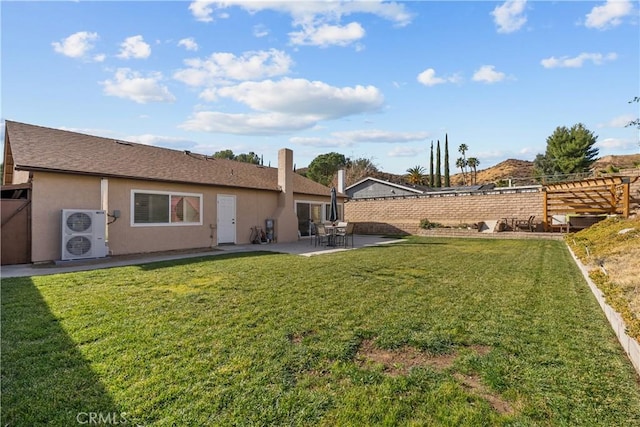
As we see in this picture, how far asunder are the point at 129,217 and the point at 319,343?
10267 mm

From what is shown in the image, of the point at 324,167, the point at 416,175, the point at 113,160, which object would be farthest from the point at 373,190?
the point at 113,160

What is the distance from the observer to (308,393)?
2719 millimetres

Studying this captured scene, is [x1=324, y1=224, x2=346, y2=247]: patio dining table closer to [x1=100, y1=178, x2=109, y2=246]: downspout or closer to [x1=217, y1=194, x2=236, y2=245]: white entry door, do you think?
[x1=217, y1=194, x2=236, y2=245]: white entry door

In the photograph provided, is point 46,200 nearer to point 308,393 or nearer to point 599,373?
point 308,393

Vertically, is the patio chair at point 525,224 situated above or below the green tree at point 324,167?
below

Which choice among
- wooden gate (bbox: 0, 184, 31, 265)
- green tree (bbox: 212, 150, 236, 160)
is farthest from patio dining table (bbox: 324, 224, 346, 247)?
green tree (bbox: 212, 150, 236, 160)

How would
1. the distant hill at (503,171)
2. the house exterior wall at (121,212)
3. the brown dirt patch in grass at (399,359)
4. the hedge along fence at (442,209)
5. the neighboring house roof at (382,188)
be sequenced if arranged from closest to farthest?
the brown dirt patch in grass at (399,359)
the house exterior wall at (121,212)
the hedge along fence at (442,209)
the neighboring house roof at (382,188)
the distant hill at (503,171)

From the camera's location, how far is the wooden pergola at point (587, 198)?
682 inches

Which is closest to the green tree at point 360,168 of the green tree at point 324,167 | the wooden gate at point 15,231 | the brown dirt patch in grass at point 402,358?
the green tree at point 324,167

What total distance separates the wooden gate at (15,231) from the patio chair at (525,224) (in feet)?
75.1

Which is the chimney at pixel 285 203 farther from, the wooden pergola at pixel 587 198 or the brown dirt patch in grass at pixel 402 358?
the wooden pergola at pixel 587 198

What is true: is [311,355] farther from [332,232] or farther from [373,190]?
[373,190]

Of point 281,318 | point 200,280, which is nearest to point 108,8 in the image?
point 200,280

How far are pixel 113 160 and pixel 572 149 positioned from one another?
148ft
